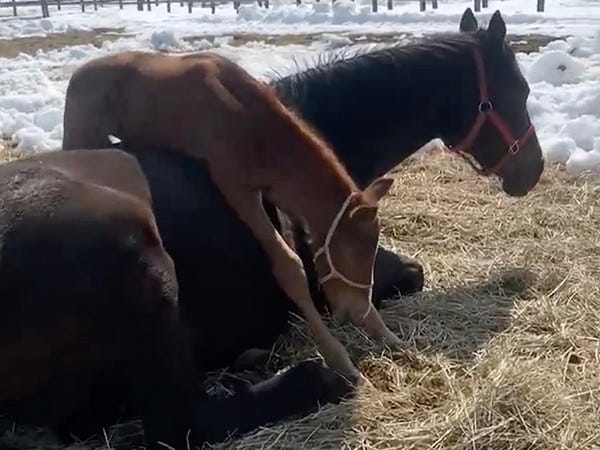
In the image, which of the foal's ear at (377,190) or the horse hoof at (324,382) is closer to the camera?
the horse hoof at (324,382)

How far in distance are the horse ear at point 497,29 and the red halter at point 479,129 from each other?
0.41ft

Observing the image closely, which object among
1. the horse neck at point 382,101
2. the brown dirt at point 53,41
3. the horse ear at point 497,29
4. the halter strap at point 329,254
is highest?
the horse ear at point 497,29

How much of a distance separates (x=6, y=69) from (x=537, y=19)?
1153cm

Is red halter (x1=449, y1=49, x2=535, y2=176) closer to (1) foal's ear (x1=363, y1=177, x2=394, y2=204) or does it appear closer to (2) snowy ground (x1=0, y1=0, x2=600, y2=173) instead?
(2) snowy ground (x1=0, y1=0, x2=600, y2=173)

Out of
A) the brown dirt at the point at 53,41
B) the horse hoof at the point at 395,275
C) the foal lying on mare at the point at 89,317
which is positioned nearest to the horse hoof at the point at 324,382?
the foal lying on mare at the point at 89,317

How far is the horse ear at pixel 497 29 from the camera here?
4.68 metres

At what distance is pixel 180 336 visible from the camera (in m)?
3.02

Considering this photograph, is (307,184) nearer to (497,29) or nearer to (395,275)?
(395,275)

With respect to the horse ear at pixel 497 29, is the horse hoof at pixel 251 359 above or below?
below

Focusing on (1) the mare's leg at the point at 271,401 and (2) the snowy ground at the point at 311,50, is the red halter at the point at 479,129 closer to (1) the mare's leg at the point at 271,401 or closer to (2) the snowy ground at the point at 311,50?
(2) the snowy ground at the point at 311,50

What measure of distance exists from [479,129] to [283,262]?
175 cm

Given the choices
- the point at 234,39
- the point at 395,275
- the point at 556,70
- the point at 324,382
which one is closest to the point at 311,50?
the point at 234,39

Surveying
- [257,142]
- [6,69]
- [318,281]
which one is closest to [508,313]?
[318,281]

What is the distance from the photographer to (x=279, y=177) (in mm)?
3482
